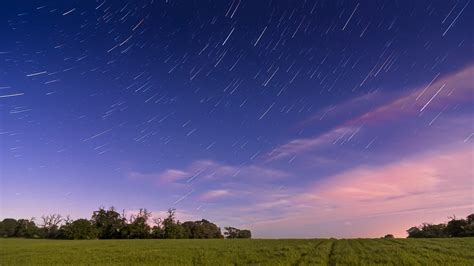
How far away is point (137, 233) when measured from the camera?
149m

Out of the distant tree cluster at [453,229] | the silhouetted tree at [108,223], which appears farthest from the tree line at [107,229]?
the distant tree cluster at [453,229]

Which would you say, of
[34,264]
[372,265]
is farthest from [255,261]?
[34,264]

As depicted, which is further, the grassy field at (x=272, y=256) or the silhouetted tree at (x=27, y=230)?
the silhouetted tree at (x=27, y=230)

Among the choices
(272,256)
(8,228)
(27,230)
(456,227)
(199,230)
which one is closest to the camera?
(272,256)

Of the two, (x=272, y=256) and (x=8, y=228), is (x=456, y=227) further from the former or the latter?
(x=8, y=228)

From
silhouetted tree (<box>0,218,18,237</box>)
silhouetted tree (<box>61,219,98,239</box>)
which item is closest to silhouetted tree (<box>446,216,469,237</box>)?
silhouetted tree (<box>61,219,98,239</box>)

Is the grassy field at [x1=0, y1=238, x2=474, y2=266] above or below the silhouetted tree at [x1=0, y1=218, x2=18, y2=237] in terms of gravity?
below

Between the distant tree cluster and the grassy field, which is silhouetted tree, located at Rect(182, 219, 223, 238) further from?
the grassy field

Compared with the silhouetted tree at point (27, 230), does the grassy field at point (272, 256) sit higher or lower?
lower

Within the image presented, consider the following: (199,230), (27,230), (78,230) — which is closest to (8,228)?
(27,230)

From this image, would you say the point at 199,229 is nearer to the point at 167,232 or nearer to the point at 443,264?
the point at 167,232

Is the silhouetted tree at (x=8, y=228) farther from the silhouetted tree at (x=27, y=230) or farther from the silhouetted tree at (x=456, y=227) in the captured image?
the silhouetted tree at (x=456, y=227)

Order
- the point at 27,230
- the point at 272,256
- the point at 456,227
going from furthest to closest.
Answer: the point at 27,230 → the point at 456,227 → the point at 272,256

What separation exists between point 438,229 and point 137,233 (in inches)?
4319
